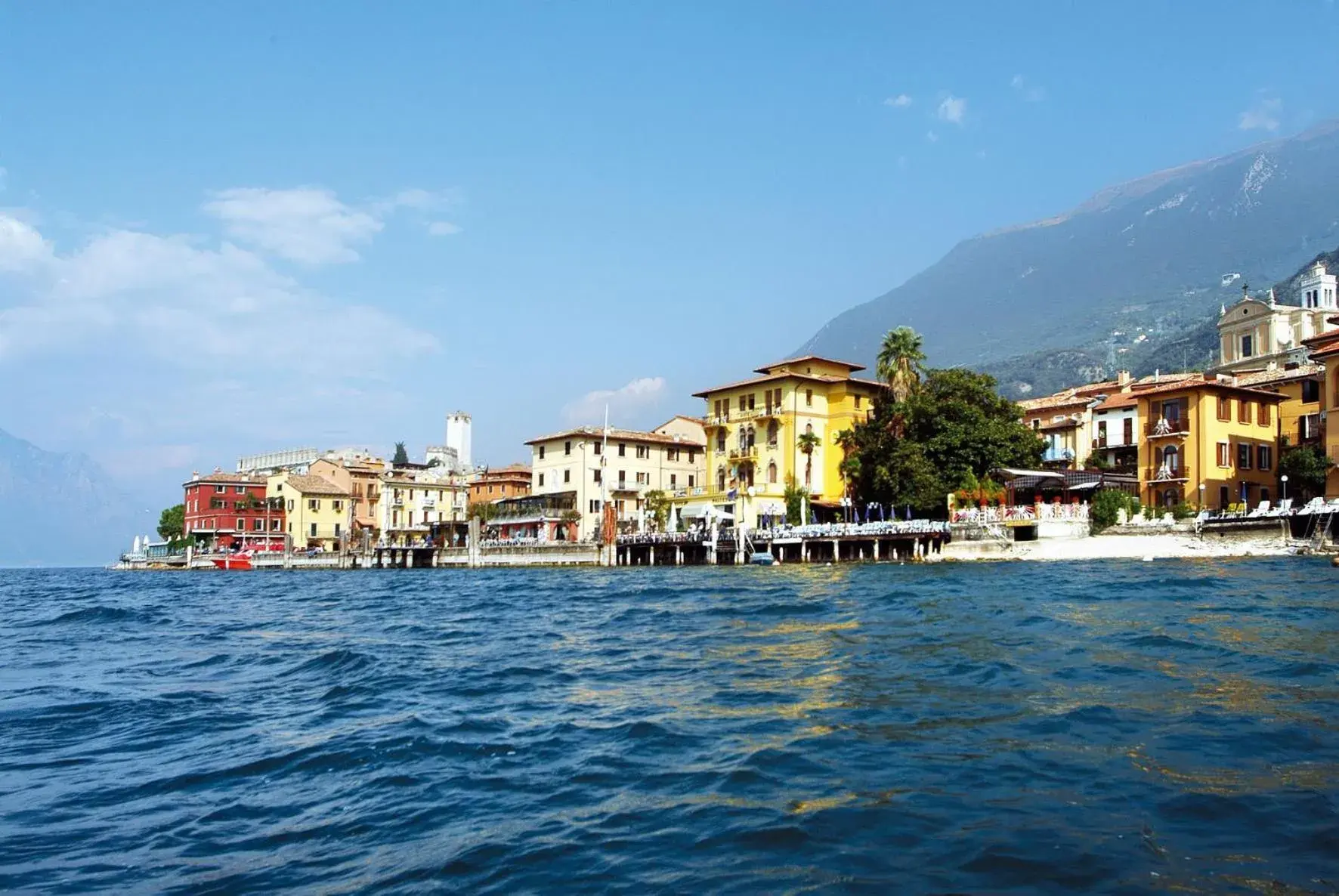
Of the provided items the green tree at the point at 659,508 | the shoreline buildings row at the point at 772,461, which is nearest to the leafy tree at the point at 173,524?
the shoreline buildings row at the point at 772,461

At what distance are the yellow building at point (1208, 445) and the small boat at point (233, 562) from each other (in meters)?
66.9

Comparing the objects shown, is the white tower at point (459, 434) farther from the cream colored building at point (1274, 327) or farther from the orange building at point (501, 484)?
the cream colored building at point (1274, 327)

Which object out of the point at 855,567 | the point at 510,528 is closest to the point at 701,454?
the point at 510,528

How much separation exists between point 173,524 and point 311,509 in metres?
21.7

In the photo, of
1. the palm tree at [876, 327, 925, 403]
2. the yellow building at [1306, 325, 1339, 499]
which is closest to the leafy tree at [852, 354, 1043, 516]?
the palm tree at [876, 327, 925, 403]

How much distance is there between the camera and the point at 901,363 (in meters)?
64.7

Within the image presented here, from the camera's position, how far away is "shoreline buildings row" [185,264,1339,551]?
54000 mm

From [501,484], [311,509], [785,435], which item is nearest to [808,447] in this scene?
[785,435]

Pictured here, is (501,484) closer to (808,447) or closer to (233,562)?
(233,562)

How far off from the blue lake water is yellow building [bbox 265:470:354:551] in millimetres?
81644

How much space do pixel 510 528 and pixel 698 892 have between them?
253 feet

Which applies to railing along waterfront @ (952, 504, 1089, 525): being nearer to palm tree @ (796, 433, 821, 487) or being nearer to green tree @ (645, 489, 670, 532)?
palm tree @ (796, 433, 821, 487)

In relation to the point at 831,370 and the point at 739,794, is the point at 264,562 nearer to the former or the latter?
the point at 831,370

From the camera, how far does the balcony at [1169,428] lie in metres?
53.6
